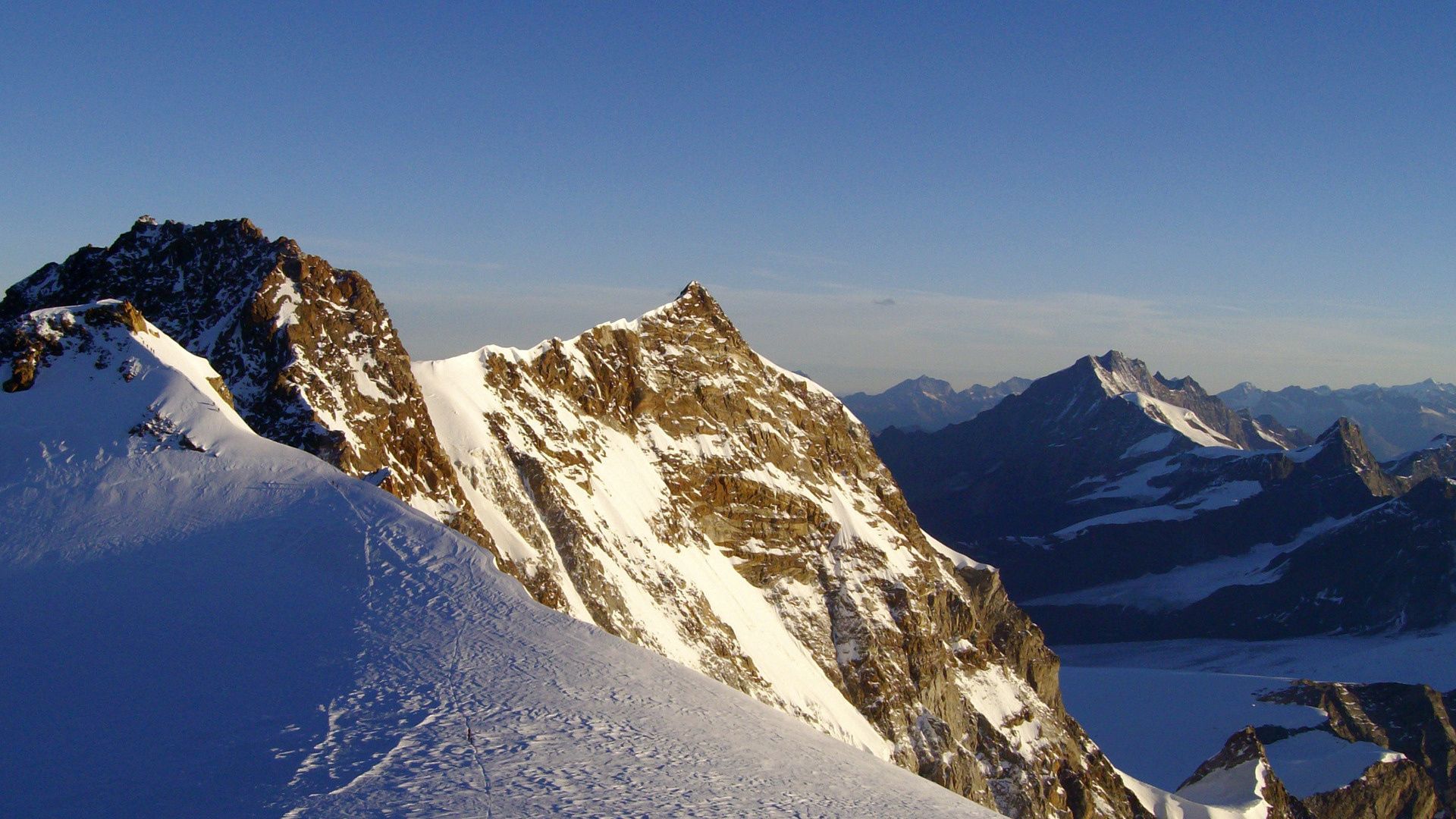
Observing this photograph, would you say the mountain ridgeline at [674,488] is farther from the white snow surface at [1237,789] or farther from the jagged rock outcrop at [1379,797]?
the jagged rock outcrop at [1379,797]

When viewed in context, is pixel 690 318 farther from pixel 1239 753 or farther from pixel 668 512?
pixel 1239 753

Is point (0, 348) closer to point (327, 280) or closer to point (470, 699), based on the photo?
point (327, 280)

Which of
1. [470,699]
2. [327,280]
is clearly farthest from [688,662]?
[470,699]

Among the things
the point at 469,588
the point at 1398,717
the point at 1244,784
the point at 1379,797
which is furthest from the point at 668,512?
the point at 1398,717

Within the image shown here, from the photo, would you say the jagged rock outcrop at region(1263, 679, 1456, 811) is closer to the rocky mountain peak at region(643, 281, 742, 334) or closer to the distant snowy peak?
the rocky mountain peak at region(643, 281, 742, 334)

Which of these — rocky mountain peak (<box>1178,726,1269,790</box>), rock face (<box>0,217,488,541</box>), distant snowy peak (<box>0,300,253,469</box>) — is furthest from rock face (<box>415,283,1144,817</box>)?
distant snowy peak (<box>0,300,253,469</box>)

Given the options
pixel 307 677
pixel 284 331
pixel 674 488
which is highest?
pixel 284 331
